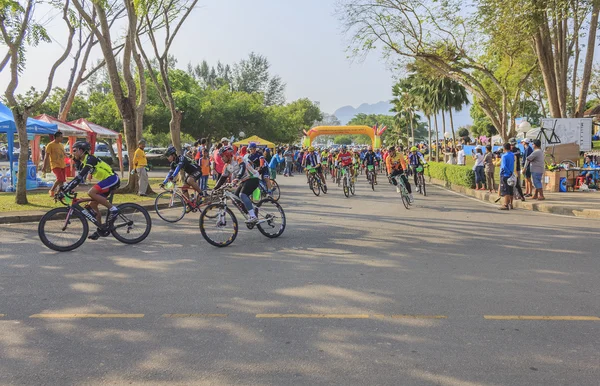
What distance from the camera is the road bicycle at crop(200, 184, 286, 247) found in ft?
29.2

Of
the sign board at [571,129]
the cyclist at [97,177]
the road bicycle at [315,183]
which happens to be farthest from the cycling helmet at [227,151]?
the sign board at [571,129]

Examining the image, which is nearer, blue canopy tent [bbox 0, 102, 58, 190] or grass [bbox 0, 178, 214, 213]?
grass [bbox 0, 178, 214, 213]

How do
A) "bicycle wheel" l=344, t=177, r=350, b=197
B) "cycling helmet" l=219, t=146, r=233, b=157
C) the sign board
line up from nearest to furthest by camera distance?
1. "cycling helmet" l=219, t=146, r=233, b=157
2. "bicycle wheel" l=344, t=177, r=350, b=197
3. the sign board

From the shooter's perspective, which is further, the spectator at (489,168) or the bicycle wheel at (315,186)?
the bicycle wheel at (315,186)

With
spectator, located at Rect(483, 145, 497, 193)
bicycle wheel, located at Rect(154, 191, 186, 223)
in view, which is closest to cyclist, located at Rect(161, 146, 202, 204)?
bicycle wheel, located at Rect(154, 191, 186, 223)

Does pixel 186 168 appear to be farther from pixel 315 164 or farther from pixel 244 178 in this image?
pixel 315 164

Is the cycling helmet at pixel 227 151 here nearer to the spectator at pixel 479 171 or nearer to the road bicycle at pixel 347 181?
the road bicycle at pixel 347 181

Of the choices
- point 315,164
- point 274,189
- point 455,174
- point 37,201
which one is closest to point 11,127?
point 37,201

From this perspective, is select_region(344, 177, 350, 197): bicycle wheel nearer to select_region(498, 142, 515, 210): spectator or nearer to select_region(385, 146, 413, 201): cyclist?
select_region(385, 146, 413, 201): cyclist

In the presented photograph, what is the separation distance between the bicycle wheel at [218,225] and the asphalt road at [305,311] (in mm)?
238

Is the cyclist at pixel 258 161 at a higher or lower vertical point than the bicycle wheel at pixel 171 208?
higher

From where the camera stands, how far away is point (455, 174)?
22.1 metres

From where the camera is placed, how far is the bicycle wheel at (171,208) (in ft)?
39.9

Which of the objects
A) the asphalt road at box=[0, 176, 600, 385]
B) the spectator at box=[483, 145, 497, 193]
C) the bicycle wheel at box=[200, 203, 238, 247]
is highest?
the spectator at box=[483, 145, 497, 193]
